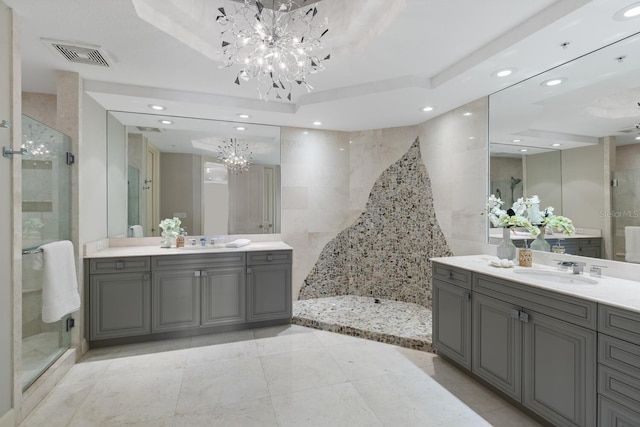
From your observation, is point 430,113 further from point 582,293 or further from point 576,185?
point 582,293

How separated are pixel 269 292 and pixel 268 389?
127cm

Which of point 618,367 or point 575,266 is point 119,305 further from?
point 575,266

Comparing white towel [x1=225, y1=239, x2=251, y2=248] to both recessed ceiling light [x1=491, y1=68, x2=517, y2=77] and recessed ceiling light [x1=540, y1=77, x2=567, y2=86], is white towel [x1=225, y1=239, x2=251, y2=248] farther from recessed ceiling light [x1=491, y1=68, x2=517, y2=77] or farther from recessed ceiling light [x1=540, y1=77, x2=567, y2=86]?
recessed ceiling light [x1=540, y1=77, x2=567, y2=86]

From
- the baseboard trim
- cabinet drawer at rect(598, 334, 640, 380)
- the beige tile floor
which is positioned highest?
cabinet drawer at rect(598, 334, 640, 380)

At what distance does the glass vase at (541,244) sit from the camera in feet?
8.21

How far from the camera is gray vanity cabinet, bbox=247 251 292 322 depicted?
343cm

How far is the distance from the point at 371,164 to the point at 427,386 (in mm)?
2853

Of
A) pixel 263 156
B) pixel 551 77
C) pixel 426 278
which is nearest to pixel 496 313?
pixel 426 278

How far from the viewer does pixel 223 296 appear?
333 cm

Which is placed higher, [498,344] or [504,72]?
[504,72]

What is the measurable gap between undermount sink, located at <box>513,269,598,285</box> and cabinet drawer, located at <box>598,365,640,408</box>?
657mm

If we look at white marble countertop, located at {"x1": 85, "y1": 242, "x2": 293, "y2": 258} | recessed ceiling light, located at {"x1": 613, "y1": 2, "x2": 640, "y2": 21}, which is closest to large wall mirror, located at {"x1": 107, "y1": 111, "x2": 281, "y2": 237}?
white marble countertop, located at {"x1": 85, "y1": 242, "x2": 293, "y2": 258}

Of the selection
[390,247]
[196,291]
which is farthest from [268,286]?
[390,247]

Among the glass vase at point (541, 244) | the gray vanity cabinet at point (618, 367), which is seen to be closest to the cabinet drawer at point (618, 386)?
the gray vanity cabinet at point (618, 367)
